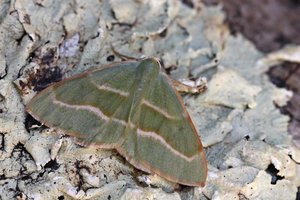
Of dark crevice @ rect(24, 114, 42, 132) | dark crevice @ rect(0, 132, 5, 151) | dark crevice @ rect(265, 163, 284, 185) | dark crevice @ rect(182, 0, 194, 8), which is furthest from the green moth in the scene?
dark crevice @ rect(182, 0, 194, 8)

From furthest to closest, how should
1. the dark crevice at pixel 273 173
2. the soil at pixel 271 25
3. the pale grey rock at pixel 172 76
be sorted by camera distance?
the soil at pixel 271 25
the dark crevice at pixel 273 173
the pale grey rock at pixel 172 76

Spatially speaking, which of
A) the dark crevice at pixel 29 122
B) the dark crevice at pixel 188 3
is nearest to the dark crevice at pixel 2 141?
the dark crevice at pixel 29 122

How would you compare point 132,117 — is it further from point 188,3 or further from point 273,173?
point 188,3

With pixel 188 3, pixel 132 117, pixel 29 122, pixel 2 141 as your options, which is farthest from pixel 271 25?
pixel 2 141

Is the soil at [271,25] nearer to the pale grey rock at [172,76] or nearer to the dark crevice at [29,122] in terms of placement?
the pale grey rock at [172,76]

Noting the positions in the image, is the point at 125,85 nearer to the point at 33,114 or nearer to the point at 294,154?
the point at 33,114

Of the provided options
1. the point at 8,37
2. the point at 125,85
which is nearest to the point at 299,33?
the point at 125,85
